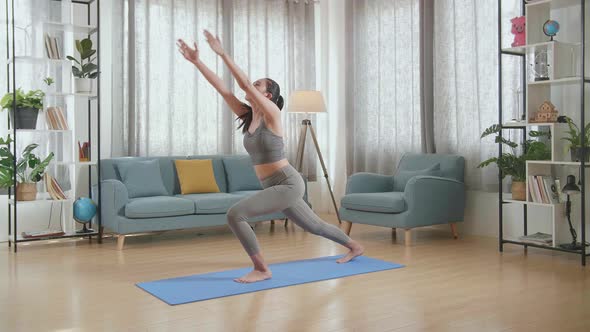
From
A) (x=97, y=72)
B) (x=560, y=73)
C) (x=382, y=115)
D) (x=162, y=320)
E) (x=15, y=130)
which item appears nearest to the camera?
(x=162, y=320)

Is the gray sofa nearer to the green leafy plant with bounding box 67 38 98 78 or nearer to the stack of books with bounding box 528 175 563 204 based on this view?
the green leafy plant with bounding box 67 38 98 78

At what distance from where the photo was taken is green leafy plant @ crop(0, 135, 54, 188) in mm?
5512

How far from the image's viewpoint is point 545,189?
5059 mm

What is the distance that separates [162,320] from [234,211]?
1.03m

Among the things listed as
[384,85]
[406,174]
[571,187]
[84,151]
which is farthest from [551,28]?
[84,151]

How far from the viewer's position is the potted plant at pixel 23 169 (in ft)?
18.1

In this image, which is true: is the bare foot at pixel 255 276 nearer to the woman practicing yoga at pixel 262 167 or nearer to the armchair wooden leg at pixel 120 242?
the woman practicing yoga at pixel 262 167

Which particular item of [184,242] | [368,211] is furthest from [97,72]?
[368,211]

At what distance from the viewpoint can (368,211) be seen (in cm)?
595

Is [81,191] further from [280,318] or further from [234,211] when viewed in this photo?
[280,318]

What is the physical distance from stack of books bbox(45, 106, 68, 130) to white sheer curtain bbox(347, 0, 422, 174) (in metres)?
3.39

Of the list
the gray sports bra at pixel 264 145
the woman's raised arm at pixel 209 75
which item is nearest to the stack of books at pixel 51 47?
the woman's raised arm at pixel 209 75

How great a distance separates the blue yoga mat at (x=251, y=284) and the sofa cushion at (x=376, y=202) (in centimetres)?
82

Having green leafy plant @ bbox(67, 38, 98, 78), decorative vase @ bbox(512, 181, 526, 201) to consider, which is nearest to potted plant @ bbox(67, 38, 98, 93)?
green leafy plant @ bbox(67, 38, 98, 78)
